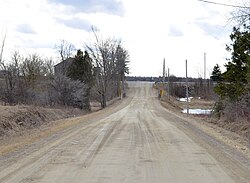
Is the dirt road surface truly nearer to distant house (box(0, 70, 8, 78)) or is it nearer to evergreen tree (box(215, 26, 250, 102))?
evergreen tree (box(215, 26, 250, 102))

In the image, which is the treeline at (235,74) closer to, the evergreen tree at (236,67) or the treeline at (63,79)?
the evergreen tree at (236,67)

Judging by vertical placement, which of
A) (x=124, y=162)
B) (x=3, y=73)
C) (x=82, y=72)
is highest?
(x=82, y=72)

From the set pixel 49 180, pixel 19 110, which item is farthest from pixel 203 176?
pixel 19 110

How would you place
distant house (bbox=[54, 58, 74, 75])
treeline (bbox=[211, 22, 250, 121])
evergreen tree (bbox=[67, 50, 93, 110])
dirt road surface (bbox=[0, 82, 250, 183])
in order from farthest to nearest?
distant house (bbox=[54, 58, 74, 75]) → evergreen tree (bbox=[67, 50, 93, 110]) → treeline (bbox=[211, 22, 250, 121]) → dirt road surface (bbox=[0, 82, 250, 183])

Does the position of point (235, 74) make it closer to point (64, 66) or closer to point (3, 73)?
point (3, 73)

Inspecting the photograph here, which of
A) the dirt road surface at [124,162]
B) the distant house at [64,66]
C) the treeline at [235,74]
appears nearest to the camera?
the dirt road surface at [124,162]

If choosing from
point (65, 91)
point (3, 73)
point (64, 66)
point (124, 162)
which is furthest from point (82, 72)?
point (124, 162)

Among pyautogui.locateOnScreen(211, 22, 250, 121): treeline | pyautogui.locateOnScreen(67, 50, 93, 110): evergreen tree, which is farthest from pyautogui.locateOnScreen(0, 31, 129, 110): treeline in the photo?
pyautogui.locateOnScreen(211, 22, 250, 121): treeline

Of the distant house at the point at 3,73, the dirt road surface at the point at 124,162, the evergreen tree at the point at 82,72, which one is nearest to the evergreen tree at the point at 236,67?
the dirt road surface at the point at 124,162

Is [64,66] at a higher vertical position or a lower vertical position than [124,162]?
higher

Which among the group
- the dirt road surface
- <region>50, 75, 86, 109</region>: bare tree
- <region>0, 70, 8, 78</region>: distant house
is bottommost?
the dirt road surface

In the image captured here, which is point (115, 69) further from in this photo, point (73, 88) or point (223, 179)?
point (223, 179)

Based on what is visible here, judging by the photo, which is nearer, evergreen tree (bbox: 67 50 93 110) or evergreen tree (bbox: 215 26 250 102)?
evergreen tree (bbox: 215 26 250 102)

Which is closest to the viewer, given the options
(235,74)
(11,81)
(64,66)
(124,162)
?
(124,162)
